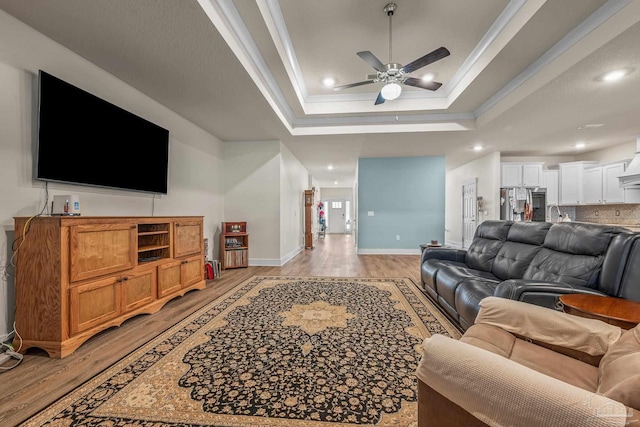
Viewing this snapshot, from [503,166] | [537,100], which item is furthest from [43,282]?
[503,166]

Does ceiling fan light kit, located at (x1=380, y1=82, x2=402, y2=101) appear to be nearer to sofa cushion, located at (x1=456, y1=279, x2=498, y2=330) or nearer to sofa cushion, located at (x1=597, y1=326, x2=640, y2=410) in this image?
sofa cushion, located at (x1=456, y1=279, x2=498, y2=330)

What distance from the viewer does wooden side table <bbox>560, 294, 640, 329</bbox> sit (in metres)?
1.26

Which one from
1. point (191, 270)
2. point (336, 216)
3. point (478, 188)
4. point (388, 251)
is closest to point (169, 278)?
point (191, 270)

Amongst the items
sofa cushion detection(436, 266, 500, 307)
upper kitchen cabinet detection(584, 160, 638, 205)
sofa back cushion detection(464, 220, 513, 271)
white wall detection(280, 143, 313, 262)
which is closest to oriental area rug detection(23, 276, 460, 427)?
sofa cushion detection(436, 266, 500, 307)

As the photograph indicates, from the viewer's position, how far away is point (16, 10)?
205 cm

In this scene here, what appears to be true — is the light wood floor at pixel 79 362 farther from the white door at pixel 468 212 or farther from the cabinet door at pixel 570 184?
the cabinet door at pixel 570 184

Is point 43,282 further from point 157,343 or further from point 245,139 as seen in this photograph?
point 245,139

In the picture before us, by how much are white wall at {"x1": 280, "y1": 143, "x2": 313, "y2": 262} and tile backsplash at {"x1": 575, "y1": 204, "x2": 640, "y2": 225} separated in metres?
7.15

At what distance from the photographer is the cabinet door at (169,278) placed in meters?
3.04

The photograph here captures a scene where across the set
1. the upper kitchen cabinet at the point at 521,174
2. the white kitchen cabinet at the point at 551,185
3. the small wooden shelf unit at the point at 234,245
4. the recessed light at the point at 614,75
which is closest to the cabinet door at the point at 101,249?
the small wooden shelf unit at the point at 234,245

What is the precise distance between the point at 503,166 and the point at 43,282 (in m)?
8.30

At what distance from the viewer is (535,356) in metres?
1.17

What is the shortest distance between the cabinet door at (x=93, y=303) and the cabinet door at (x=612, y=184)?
28.9 feet

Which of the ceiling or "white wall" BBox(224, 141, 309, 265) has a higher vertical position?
the ceiling
